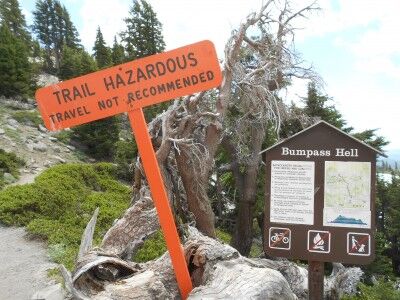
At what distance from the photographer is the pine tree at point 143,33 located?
33.2 m

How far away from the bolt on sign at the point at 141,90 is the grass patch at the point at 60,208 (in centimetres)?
454

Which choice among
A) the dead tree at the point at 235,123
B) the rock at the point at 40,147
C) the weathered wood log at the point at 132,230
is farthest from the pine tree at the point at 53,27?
the weathered wood log at the point at 132,230

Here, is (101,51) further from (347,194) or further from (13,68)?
(347,194)

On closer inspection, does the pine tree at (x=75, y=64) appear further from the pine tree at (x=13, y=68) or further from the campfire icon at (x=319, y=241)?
the campfire icon at (x=319, y=241)

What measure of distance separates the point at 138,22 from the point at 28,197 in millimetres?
26338

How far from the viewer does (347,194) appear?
146 inches

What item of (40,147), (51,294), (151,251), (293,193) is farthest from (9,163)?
(293,193)

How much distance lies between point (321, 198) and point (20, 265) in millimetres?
6093

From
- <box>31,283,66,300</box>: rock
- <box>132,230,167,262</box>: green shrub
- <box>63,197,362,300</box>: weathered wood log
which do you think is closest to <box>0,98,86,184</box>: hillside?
<box>132,230,167,262</box>: green shrub

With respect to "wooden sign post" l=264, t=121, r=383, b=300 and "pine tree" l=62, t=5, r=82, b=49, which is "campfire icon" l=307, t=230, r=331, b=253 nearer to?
"wooden sign post" l=264, t=121, r=383, b=300

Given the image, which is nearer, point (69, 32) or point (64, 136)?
point (64, 136)

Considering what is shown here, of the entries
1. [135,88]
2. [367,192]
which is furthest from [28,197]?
[367,192]

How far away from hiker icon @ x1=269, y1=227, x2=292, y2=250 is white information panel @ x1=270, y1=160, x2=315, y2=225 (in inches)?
3.7

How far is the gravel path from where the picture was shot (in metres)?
6.14
